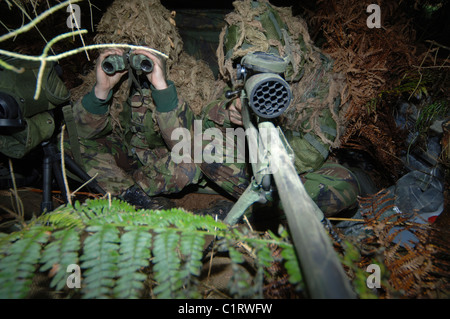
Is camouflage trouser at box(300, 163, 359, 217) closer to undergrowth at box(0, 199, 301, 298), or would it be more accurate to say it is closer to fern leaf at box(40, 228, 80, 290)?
undergrowth at box(0, 199, 301, 298)

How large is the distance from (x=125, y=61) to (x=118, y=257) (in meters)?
2.19

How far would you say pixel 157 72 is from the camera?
96.6 inches

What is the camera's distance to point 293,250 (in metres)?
0.93

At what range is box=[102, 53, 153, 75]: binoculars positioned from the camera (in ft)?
7.50

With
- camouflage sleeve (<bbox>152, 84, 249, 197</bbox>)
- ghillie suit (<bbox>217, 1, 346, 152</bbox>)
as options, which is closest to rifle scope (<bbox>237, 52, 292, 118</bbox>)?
ghillie suit (<bbox>217, 1, 346, 152</bbox>)

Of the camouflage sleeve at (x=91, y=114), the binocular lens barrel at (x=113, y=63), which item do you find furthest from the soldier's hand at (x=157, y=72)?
the camouflage sleeve at (x=91, y=114)

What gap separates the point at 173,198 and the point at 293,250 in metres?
2.73

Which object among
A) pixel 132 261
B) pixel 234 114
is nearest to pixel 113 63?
pixel 234 114

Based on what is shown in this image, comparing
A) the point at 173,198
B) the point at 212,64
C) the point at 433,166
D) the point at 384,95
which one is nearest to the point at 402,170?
the point at 433,166

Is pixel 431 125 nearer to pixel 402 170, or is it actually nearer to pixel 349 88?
pixel 402 170

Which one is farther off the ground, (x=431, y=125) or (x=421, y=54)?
(x=421, y=54)

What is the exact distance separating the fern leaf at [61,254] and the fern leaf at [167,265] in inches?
14.1

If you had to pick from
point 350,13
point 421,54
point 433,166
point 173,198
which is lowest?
point 173,198

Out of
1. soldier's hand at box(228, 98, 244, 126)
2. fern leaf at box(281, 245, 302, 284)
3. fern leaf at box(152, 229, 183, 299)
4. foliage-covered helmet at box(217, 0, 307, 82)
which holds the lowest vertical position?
fern leaf at box(152, 229, 183, 299)
